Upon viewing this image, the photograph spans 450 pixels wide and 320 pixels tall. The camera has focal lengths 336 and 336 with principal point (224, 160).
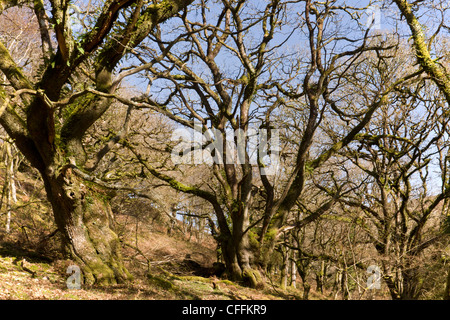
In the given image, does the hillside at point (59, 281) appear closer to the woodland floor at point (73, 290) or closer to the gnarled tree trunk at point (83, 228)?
the woodland floor at point (73, 290)

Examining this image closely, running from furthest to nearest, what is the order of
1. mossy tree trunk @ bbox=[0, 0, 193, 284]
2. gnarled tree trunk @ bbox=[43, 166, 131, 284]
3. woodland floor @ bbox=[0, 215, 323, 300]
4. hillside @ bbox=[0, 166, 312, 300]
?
gnarled tree trunk @ bbox=[43, 166, 131, 284], mossy tree trunk @ bbox=[0, 0, 193, 284], hillside @ bbox=[0, 166, 312, 300], woodland floor @ bbox=[0, 215, 323, 300]

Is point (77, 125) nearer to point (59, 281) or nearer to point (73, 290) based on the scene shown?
point (59, 281)

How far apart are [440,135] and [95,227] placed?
902cm

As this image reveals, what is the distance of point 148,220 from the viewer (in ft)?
67.6

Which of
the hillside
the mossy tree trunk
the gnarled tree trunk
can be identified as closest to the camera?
the hillside

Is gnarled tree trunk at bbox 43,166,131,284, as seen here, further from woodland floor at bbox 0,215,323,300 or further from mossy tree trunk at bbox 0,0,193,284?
woodland floor at bbox 0,215,323,300

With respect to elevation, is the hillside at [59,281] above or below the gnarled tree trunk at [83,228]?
below

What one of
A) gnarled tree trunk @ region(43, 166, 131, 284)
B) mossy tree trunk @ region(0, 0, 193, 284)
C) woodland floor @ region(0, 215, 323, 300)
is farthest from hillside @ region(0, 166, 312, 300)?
mossy tree trunk @ region(0, 0, 193, 284)

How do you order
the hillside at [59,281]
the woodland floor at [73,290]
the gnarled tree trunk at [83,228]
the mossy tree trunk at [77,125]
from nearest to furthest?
the woodland floor at [73,290] → the hillside at [59,281] → the mossy tree trunk at [77,125] → the gnarled tree trunk at [83,228]

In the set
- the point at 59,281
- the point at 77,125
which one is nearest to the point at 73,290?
the point at 59,281

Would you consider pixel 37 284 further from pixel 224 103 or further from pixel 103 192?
pixel 224 103

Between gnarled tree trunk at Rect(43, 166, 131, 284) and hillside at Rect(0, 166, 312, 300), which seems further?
Result: gnarled tree trunk at Rect(43, 166, 131, 284)

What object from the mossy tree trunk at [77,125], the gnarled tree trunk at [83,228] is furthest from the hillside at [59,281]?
the mossy tree trunk at [77,125]
